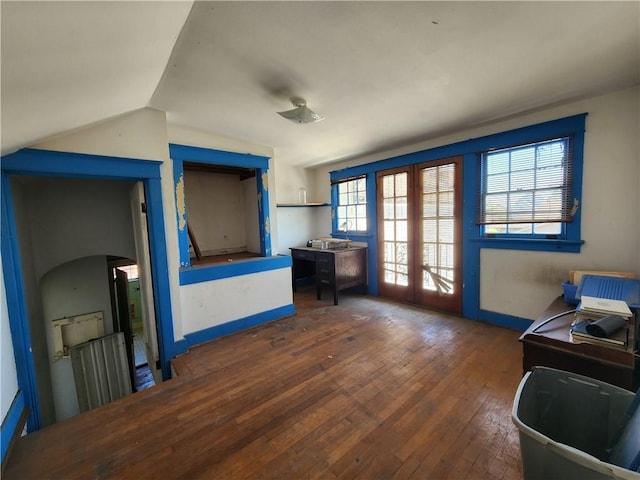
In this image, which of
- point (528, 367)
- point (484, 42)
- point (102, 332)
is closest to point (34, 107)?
point (484, 42)

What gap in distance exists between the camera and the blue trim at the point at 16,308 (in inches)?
71.9

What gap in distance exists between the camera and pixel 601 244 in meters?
2.45

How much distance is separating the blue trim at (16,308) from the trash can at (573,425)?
3.05 m

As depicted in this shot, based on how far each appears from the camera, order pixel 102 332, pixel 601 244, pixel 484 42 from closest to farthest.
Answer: pixel 484 42, pixel 601 244, pixel 102 332

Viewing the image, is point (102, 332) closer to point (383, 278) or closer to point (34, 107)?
point (34, 107)

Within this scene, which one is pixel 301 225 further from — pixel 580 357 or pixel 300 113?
pixel 580 357

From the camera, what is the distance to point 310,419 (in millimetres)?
1737

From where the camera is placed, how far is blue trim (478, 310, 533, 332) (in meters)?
2.96

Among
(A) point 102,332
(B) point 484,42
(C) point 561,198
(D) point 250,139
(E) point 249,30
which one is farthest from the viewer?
(A) point 102,332

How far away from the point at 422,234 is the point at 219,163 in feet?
9.54

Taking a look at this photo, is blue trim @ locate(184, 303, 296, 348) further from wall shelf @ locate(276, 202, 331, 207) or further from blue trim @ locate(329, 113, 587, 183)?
blue trim @ locate(329, 113, 587, 183)

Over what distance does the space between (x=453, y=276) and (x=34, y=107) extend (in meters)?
4.07

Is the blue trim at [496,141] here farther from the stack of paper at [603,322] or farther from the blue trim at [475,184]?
the stack of paper at [603,322]

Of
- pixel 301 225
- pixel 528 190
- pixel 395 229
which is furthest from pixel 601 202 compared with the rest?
pixel 301 225
